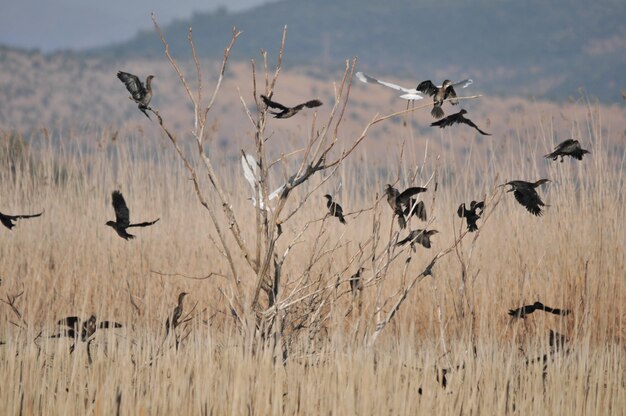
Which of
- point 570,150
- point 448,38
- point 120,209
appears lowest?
point 120,209

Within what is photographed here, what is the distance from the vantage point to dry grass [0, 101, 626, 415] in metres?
2.69

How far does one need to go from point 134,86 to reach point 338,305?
1240 millimetres

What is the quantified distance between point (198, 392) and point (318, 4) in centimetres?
18232

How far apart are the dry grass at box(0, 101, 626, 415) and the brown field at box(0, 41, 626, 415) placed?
0.01 metres

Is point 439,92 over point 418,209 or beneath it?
over

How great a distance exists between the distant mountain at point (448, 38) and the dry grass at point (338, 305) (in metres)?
95.6

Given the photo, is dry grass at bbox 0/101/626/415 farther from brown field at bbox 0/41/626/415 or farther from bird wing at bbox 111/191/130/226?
bird wing at bbox 111/191/130/226

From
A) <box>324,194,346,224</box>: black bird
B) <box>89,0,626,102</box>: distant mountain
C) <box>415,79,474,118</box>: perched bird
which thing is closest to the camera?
<box>415,79,474,118</box>: perched bird

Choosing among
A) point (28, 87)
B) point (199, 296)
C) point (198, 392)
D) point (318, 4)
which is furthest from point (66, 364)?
point (318, 4)

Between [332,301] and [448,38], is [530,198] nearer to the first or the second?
[332,301]

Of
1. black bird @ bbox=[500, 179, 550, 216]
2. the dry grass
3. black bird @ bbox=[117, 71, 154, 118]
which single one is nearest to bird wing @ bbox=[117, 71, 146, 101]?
black bird @ bbox=[117, 71, 154, 118]

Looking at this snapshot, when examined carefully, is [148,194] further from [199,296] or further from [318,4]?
[318,4]

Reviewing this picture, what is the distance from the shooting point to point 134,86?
2.76 metres

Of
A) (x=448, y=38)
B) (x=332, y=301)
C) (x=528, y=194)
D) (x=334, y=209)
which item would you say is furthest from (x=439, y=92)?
(x=448, y=38)
